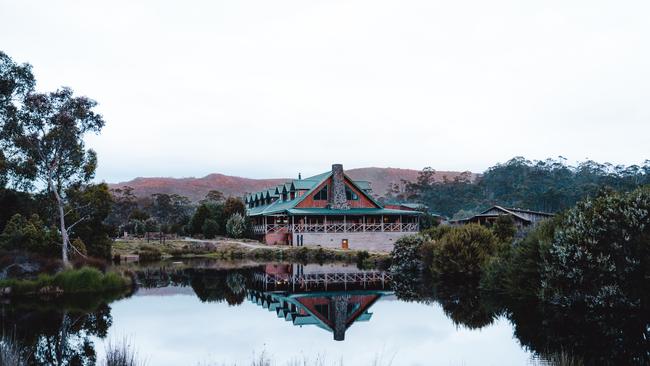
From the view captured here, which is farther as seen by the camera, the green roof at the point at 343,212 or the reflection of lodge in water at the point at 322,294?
the green roof at the point at 343,212

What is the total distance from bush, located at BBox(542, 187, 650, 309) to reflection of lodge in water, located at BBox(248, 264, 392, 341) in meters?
5.87

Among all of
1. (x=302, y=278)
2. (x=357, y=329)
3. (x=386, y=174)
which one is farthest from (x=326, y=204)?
(x=386, y=174)

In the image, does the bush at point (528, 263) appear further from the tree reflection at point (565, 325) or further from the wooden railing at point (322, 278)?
the wooden railing at point (322, 278)

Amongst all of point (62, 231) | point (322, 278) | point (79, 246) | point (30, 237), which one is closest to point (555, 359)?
point (322, 278)

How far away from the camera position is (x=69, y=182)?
29234mm

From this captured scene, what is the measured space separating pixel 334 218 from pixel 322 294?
29226 millimetres

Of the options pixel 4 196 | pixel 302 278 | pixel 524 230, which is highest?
pixel 4 196

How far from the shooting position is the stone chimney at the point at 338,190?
51.6 m

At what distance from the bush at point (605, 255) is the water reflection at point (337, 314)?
0.48 m

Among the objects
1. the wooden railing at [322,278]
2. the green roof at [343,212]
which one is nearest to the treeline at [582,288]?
the wooden railing at [322,278]

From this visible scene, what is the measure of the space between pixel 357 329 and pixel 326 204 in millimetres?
37268

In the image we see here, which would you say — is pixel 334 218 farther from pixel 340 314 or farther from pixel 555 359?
pixel 555 359

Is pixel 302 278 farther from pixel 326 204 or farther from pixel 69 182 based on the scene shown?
pixel 326 204

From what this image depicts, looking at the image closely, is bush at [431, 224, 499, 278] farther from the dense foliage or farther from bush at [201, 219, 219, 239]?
bush at [201, 219, 219, 239]
